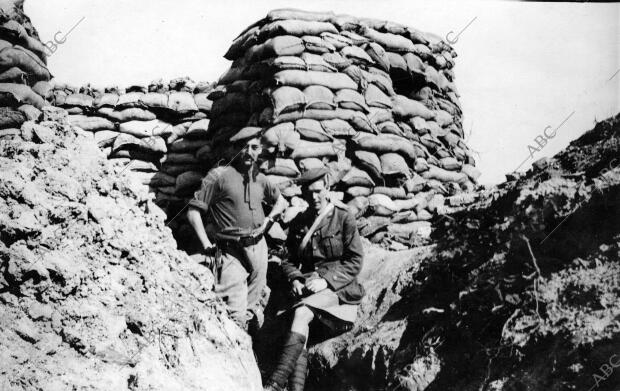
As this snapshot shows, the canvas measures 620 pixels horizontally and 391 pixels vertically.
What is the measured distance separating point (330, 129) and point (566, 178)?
242 centimetres

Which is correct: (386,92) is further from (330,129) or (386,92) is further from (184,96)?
(184,96)

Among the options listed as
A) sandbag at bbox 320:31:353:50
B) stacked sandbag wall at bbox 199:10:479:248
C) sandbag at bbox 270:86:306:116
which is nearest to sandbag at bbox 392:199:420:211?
stacked sandbag wall at bbox 199:10:479:248

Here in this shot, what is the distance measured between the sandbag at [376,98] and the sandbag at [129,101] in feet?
8.10

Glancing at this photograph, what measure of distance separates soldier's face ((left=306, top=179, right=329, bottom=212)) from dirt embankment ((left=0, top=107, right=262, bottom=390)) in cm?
90

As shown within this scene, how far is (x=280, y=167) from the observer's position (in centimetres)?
467

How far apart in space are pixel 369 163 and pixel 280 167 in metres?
0.92

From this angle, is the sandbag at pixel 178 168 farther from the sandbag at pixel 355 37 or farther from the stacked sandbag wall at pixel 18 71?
the sandbag at pixel 355 37

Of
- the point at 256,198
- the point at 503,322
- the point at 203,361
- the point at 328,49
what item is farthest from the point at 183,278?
the point at 328,49

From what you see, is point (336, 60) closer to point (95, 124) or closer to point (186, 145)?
point (186, 145)

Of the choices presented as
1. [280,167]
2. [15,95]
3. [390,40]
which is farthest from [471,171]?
[15,95]

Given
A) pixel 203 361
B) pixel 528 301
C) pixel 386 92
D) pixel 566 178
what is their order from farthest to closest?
pixel 386 92 → pixel 566 178 → pixel 203 361 → pixel 528 301

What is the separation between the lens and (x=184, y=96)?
238 inches

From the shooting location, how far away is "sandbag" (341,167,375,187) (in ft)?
16.3

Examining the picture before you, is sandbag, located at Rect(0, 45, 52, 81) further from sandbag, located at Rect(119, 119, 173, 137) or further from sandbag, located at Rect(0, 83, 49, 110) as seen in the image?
sandbag, located at Rect(119, 119, 173, 137)
